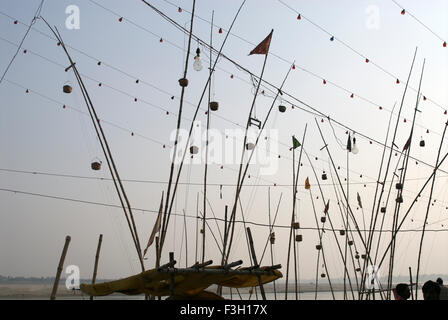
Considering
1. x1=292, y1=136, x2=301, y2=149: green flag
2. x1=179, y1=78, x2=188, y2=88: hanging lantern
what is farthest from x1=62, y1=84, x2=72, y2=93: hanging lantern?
x1=292, y1=136, x2=301, y2=149: green flag

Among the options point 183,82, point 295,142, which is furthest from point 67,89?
point 295,142

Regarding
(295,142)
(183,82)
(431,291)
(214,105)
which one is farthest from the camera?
(295,142)

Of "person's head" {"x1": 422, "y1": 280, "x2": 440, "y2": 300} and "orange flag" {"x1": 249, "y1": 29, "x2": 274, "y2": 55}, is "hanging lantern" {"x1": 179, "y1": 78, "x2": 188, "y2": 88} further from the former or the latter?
"person's head" {"x1": 422, "y1": 280, "x2": 440, "y2": 300}

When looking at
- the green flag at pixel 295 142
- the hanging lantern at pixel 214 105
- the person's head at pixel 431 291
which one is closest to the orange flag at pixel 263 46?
the hanging lantern at pixel 214 105

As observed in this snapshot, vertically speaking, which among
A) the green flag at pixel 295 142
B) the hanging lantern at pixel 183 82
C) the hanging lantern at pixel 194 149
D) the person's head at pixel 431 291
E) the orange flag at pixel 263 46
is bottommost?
the person's head at pixel 431 291

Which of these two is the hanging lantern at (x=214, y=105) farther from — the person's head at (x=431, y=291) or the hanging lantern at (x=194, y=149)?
the person's head at (x=431, y=291)

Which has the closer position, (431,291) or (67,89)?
(431,291)

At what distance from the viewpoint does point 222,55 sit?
24.9 feet

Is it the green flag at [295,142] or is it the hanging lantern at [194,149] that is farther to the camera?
the green flag at [295,142]

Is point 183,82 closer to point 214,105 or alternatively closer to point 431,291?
point 214,105

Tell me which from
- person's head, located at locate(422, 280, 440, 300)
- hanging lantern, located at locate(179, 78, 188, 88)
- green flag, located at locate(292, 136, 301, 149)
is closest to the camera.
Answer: person's head, located at locate(422, 280, 440, 300)
